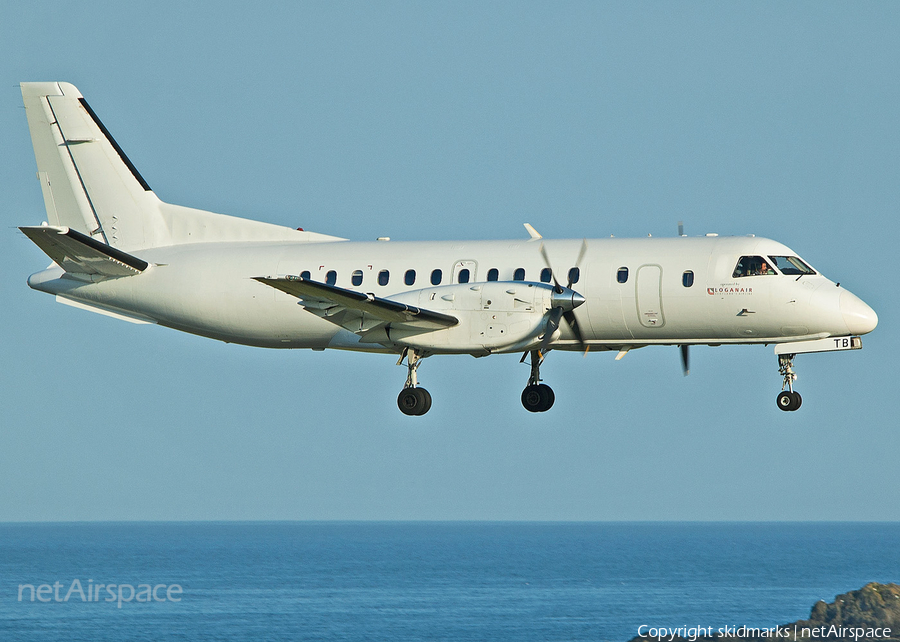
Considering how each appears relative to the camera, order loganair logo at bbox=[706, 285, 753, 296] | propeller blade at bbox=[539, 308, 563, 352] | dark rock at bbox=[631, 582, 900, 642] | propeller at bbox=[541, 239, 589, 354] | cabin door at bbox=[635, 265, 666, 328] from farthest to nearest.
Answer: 1. dark rock at bbox=[631, 582, 900, 642]
2. cabin door at bbox=[635, 265, 666, 328]
3. propeller blade at bbox=[539, 308, 563, 352]
4. loganair logo at bbox=[706, 285, 753, 296]
5. propeller at bbox=[541, 239, 589, 354]

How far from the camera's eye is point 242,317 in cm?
2502

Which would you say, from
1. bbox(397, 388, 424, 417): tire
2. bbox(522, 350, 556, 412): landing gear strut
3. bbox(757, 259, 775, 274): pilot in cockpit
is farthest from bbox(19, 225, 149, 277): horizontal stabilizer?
bbox(757, 259, 775, 274): pilot in cockpit

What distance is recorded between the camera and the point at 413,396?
22.8m

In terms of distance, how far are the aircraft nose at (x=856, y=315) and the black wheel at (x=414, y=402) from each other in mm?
7810

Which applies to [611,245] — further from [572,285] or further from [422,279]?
[422,279]

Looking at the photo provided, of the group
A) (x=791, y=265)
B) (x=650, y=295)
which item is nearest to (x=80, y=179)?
(x=650, y=295)

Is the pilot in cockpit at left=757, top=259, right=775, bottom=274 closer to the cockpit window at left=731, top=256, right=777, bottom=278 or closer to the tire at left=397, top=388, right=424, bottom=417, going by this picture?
the cockpit window at left=731, top=256, right=777, bottom=278

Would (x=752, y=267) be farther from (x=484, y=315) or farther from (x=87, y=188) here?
(x=87, y=188)

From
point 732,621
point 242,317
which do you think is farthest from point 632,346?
→ point 732,621

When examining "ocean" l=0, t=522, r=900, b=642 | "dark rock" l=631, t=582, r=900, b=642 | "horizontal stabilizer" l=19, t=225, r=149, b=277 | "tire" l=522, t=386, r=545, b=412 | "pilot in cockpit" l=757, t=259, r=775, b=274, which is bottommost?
"ocean" l=0, t=522, r=900, b=642

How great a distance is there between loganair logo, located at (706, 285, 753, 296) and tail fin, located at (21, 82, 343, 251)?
1123cm

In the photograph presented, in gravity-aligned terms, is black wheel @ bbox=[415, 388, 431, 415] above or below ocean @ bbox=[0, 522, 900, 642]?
above

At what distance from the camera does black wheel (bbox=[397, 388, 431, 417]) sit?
898 inches

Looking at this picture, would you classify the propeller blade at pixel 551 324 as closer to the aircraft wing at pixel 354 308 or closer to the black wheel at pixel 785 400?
the aircraft wing at pixel 354 308
